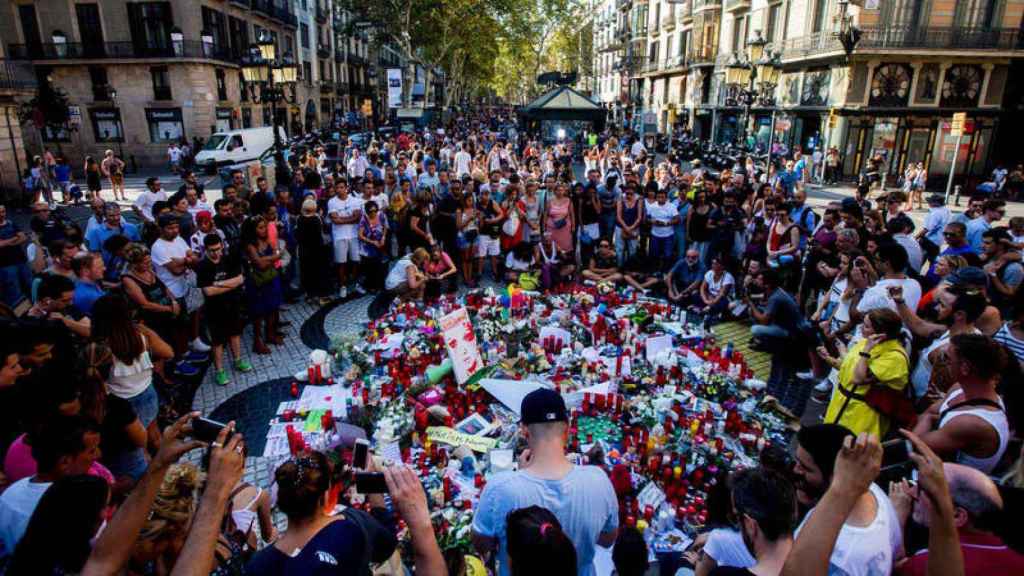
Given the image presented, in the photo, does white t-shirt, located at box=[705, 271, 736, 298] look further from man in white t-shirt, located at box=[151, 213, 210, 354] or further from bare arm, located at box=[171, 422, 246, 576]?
bare arm, located at box=[171, 422, 246, 576]

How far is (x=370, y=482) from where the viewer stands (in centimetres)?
256

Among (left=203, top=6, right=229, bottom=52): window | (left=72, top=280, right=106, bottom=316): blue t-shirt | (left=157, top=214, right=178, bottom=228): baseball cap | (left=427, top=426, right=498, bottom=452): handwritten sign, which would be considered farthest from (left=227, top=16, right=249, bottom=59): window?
(left=427, top=426, right=498, bottom=452): handwritten sign

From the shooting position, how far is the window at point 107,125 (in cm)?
3136

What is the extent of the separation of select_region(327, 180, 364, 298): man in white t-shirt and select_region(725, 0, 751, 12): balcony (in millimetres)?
32517

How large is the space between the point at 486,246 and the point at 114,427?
7370 mm

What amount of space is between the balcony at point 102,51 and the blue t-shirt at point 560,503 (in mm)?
35405

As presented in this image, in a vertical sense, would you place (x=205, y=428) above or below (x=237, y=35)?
below

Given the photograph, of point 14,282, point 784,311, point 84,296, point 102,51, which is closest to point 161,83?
point 102,51

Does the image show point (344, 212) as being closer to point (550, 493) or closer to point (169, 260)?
point (169, 260)

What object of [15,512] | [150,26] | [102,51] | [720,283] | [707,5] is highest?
[707,5]

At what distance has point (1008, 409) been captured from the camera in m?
4.11

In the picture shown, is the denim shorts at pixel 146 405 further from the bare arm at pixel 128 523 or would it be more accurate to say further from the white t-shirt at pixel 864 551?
the white t-shirt at pixel 864 551

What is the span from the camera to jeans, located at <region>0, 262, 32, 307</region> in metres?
8.20

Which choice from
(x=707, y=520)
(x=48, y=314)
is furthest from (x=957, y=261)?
(x=48, y=314)
